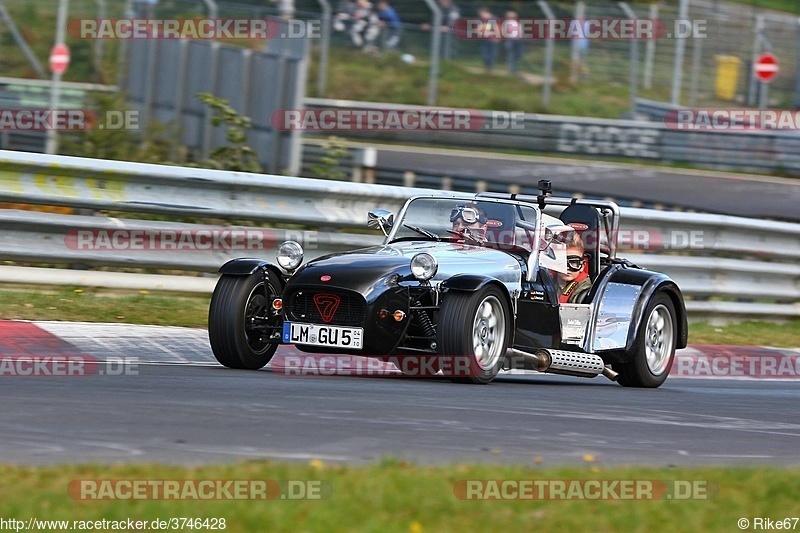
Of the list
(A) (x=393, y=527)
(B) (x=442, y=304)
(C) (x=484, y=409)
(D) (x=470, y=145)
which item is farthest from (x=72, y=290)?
(D) (x=470, y=145)

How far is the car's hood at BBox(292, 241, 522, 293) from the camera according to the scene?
9234 millimetres

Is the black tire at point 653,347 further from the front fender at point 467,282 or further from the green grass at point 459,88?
the green grass at point 459,88

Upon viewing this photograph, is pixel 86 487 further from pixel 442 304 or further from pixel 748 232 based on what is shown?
pixel 748 232

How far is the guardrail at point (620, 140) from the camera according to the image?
28.2 metres

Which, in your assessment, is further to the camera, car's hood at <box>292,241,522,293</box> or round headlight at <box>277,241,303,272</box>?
round headlight at <box>277,241,303,272</box>

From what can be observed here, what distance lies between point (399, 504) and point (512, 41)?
964 inches

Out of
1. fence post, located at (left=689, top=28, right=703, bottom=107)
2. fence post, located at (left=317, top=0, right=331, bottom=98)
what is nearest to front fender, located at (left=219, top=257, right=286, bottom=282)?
fence post, located at (left=317, top=0, right=331, bottom=98)

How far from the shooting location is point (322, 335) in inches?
359

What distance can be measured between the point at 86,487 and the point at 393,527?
3.86 ft
